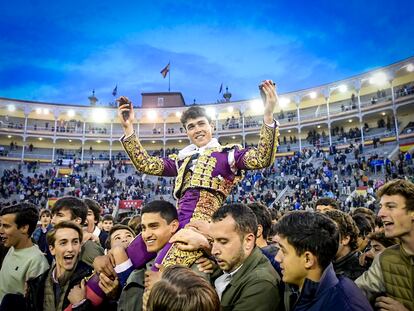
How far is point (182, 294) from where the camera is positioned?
1476 millimetres

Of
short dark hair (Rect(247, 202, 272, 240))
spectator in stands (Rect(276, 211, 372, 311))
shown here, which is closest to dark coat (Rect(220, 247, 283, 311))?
spectator in stands (Rect(276, 211, 372, 311))

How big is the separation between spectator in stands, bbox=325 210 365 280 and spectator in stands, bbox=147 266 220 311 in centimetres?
261

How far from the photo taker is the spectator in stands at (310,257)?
2277mm

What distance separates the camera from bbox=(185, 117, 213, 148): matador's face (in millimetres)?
3242

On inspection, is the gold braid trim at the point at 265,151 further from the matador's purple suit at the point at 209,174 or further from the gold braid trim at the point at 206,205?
the gold braid trim at the point at 206,205

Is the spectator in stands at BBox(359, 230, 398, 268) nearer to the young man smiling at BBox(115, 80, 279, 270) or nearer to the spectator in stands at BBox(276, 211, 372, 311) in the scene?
the spectator in stands at BBox(276, 211, 372, 311)

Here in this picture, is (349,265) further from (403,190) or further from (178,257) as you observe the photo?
(178,257)

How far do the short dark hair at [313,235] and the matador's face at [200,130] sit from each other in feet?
3.93

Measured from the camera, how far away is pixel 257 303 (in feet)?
7.91

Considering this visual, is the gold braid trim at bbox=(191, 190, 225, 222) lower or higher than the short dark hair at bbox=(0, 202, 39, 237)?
higher

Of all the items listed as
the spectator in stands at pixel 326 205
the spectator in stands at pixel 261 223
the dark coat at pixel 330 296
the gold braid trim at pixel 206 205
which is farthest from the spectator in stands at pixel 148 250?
the spectator in stands at pixel 326 205

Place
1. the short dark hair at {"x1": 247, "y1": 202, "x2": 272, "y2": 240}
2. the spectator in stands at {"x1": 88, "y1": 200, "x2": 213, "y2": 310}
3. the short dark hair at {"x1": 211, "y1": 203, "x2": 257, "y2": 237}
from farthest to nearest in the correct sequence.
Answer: the short dark hair at {"x1": 247, "y1": 202, "x2": 272, "y2": 240}
the spectator in stands at {"x1": 88, "y1": 200, "x2": 213, "y2": 310}
the short dark hair at {"x1": 211, "y1": 203, "x2": 257, "y2": 237}

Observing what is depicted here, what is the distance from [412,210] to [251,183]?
25425mm

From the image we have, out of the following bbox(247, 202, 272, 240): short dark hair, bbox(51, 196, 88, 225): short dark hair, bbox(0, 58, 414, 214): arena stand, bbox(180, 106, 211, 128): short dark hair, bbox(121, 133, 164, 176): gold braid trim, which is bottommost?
bbox(247, 202, 272, 240): short dark hair
